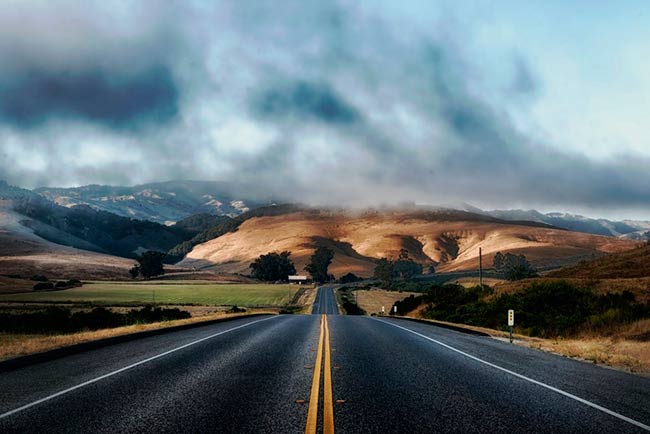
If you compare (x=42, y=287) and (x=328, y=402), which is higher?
(x=328, y=402)

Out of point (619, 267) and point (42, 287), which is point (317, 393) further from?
point (42, 287)

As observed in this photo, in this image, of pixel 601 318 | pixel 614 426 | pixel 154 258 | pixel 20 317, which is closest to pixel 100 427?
pixel 614 426

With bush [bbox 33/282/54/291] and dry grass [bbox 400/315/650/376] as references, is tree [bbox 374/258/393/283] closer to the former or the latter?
bush [bbox 33/282/54/291]

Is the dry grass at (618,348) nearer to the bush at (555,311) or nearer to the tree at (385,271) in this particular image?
the bush at (555,311)

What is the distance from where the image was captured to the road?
7.40m

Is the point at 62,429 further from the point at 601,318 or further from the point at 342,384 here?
the point at 601,318

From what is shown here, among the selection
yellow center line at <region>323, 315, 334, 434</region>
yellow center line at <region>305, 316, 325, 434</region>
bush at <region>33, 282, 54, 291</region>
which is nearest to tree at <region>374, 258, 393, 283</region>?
bush at <region>33, 282, 54, 291</region>

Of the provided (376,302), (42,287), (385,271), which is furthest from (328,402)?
(385,271)

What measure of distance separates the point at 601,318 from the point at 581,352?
967 cm

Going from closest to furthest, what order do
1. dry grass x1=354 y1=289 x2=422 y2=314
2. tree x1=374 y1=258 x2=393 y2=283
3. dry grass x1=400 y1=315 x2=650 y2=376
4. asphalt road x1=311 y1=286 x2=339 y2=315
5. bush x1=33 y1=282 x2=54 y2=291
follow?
dry grass x1=400 y1=315 x2=650 y2=376 < asphalt road x1=311 y1=286 x2=339 y2=315 < dry grass x1=354 y1=289 x2=422 y2=314 < bush x1=33 y1=282 x2=54 y2=291 < tree x1=374 y1=258 x2=393 y2=283

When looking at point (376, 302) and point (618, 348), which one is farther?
point (376, 302)

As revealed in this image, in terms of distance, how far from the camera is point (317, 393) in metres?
9.36

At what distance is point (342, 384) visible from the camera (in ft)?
33.9

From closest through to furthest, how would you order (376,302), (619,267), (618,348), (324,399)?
(324,399) → (618,348) → (619,267) → (376,302)
